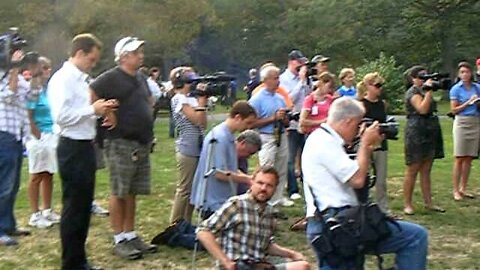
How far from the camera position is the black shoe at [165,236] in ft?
22.8

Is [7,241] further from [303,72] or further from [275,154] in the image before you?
[303,72]

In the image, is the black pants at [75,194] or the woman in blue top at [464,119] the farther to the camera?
the woman in blue top at [464,119]

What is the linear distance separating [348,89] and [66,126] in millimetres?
4708

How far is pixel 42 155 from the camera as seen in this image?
7.80 m

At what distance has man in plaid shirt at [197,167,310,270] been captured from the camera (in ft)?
15.5

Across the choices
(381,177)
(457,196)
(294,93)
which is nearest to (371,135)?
(381,177)

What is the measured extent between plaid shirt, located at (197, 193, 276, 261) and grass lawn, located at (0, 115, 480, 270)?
1.59 metres

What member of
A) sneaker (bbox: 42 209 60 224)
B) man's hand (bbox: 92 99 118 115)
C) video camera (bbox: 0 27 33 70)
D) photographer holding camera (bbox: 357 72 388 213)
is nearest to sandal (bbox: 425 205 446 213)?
photographer holding camera (bbox: 357 72 388 213)

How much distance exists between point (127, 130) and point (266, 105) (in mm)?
2012

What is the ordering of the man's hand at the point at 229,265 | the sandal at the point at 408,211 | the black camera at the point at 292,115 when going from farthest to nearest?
the sandal at the point at 408,211, the black camera at the point at 292,115, the man's hand at the point at 229,265

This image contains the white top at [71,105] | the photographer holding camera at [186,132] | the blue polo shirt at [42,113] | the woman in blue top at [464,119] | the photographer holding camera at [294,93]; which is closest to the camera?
the white top at [71,105]

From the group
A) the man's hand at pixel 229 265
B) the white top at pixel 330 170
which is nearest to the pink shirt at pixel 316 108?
the white top at pixel 330 170

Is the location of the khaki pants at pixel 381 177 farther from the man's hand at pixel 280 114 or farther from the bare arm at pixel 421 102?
the man's hand at pixel 280 114

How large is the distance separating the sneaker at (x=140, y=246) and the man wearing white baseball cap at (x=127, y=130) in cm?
1
